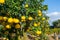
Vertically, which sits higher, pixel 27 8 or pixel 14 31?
pixel 27 8

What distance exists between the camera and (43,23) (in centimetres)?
788

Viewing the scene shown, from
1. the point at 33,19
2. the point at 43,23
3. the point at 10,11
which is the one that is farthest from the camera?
the point at 43,23

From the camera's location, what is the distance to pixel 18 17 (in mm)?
6312

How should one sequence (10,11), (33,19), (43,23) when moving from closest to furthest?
(10,11) < (33,19) < (43,23)

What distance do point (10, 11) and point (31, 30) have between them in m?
0.99

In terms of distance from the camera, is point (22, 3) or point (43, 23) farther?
point (43, 23)

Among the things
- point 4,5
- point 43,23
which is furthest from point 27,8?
point 43,23

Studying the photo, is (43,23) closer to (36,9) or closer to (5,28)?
(36,9)

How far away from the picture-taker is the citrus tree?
6160 millimetres

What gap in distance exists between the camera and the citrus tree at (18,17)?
6.16m

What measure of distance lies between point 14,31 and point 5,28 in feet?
0.91

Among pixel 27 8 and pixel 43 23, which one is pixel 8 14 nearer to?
pixel 27 8

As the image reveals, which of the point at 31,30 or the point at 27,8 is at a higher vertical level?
the point at 27,8

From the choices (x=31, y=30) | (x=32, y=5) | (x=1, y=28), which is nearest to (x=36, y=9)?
(x=32, y=5)
